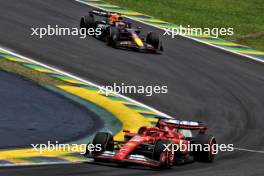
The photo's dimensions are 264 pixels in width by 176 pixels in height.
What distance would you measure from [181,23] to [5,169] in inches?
851

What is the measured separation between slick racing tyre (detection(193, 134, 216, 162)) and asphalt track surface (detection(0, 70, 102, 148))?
9.97ft

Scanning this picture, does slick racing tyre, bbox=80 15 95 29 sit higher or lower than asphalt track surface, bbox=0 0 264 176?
higher

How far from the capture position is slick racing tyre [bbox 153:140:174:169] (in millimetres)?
17078

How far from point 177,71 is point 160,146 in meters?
11.9

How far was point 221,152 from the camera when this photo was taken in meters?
20.0

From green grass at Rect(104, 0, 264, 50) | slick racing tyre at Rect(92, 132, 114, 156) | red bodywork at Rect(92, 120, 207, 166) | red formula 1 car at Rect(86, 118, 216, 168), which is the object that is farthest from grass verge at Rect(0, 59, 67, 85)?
green grass at Rect(104, 0, 264, 50)

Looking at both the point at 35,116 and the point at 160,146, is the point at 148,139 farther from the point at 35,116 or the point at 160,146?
the point at 35,116

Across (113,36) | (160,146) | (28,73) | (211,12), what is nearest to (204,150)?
(160,146)

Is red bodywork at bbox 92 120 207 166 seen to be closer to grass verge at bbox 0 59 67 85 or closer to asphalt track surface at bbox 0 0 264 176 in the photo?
asphalt track surface at bbox 0 0 264 176

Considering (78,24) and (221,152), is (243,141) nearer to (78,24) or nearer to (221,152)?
(221,152)

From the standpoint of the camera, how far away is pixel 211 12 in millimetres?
39188

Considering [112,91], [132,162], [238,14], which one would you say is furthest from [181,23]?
[132,162]

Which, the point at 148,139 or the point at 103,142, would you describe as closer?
the point at 103,142

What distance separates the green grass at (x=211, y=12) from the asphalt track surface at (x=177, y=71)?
300cm
